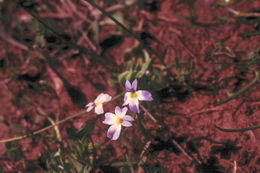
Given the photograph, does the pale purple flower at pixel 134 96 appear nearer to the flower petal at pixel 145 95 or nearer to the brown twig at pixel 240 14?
the flower petal at pixel 145 95

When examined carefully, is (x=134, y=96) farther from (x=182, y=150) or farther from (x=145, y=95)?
(x=182, y=150)

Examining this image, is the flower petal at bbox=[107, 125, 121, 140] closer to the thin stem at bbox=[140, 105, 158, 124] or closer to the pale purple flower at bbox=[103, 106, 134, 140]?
the pale purple flower at bbox=[103, 106, 134, 140]

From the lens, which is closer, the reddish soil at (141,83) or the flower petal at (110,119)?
the flower petal at (110,119)

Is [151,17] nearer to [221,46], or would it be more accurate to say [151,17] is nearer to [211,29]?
[211,29]

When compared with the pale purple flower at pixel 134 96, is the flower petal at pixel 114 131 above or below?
below

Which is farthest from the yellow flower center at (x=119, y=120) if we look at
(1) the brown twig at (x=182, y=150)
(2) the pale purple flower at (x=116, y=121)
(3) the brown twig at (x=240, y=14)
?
(3) the brown twig at (x=240, y=14)

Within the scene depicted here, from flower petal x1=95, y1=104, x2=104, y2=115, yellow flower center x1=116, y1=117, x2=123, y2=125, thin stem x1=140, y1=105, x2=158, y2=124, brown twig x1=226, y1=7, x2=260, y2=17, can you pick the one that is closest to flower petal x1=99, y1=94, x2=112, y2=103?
flower petal x1=95, y1=104, x2=104, y2=115

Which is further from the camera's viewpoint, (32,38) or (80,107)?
(32,38)

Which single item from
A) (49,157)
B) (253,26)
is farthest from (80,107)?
(253,26)
